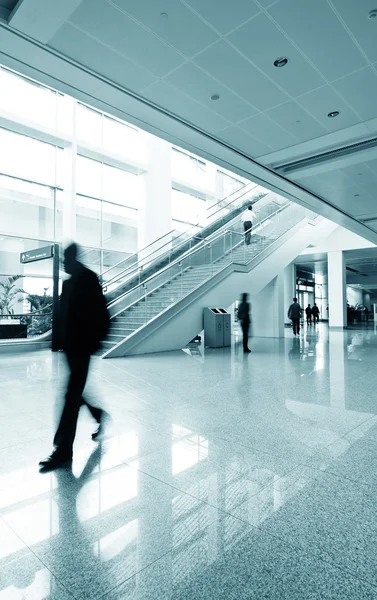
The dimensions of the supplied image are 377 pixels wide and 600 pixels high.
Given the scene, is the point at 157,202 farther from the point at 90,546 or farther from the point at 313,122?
the point at 90,546

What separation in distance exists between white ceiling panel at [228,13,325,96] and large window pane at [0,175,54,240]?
514 inches

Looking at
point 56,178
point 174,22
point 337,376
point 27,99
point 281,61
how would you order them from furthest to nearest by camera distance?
point 56,178 < point 27,99 < point 337,376 < point 281,61 < point 174,22

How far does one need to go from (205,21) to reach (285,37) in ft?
3.71

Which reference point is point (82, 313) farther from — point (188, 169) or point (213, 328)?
point (188, 169)

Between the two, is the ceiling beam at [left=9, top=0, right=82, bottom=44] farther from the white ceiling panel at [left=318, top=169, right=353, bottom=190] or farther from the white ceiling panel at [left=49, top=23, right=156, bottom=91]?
the white ceiling panel at [left=318, top=169, right=353, bottom=190]

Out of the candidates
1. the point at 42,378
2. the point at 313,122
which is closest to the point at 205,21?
the point at 313,122

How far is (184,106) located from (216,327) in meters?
7.54

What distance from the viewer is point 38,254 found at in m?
13.1

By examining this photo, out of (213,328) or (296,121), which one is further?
(213,328)

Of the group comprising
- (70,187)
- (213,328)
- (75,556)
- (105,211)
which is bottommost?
(75,556)

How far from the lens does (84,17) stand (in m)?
4.97

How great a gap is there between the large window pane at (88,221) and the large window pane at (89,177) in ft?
1.24

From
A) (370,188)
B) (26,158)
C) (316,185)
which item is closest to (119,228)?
(26,158)

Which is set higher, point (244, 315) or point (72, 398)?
point (244, 315)
